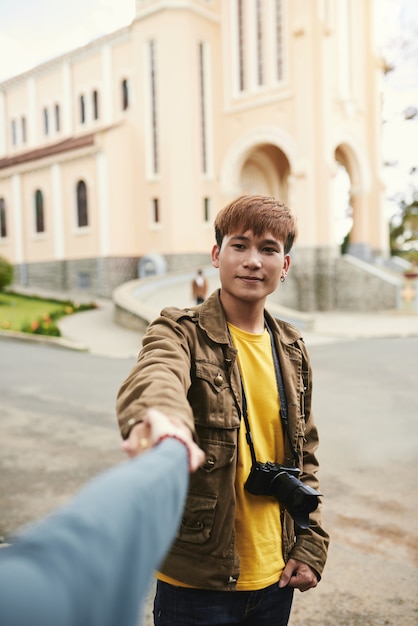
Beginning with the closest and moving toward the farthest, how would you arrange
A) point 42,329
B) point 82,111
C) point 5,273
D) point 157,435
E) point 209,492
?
point 157,435 < point 209,492 < point 42,329 < point 5,273 < point 82,111

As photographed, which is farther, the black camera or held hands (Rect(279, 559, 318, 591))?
held hands (Rect(279, 559, 318, 591))

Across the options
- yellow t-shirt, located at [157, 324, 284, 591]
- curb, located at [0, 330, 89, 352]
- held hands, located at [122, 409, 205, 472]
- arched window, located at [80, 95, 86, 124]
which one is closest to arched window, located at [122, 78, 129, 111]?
arched window, located at [80, 95, 86, 124]

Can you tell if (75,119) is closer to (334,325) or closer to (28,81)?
(28,81)

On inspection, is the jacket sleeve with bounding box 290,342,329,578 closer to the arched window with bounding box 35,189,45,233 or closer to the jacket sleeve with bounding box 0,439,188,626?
the jacket sleeve with bounding box 0,439,188,626

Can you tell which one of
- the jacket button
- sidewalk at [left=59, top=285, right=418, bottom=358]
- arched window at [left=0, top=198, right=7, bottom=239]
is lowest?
sidewalk at [left=59, top=285, right=418, bottom=358]

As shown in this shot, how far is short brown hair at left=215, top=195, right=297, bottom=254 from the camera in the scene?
5.49 feet

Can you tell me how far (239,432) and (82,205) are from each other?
86.7 ft

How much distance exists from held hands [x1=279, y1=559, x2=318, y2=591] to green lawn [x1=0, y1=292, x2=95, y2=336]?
44.3 feet

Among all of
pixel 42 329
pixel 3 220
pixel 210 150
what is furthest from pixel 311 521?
pixel 3 220

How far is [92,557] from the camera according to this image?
56 centimetres

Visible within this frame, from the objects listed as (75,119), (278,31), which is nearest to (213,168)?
(278,31)

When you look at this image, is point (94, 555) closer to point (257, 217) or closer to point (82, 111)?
point (257, 217)

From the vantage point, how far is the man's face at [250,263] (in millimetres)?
1691

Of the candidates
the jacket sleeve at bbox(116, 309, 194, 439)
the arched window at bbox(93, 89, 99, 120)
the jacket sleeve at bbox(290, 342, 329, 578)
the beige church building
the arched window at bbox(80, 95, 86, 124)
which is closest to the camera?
the jacket sleeve at bbox(116, 309, 194, 439)
